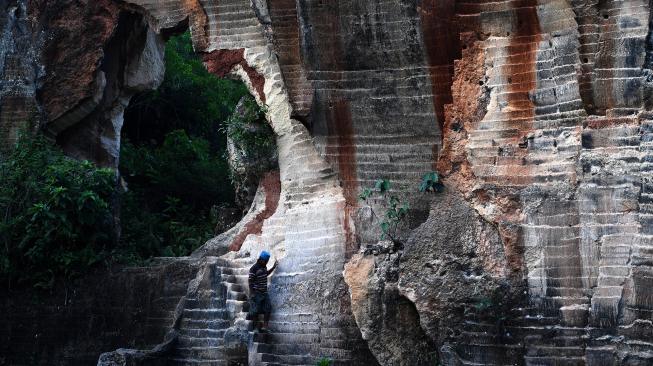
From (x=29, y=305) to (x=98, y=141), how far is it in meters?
2.57

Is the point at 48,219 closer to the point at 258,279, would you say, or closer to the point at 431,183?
the point at 258,279

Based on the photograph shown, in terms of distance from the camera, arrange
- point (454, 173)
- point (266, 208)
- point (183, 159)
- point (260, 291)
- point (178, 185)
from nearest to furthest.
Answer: point (454, 173) < point (260, 291) < point (266, 208) < point (178, 185) < point (183, 159)

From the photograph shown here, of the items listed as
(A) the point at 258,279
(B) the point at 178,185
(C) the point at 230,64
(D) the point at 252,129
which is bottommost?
(A) the point at 258,279

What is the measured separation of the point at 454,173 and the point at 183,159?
818 centimetres

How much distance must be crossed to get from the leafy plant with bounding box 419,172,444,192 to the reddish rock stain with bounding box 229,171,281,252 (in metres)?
2.30

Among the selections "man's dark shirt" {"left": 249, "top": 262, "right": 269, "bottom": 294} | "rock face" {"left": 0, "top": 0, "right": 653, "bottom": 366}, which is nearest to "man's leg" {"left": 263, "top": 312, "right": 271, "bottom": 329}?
"rock face" {"left": 0, "top": 0, "right": 653, "bottom": 366}

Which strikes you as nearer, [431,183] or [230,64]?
[431,183]

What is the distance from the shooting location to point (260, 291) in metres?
12.0

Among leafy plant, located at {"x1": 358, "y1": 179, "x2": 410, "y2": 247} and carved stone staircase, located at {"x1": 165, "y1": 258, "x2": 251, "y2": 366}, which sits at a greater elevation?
leafy plant, located at {"x1": 358, "y1": 179, "x2": 410, "y2": 247}

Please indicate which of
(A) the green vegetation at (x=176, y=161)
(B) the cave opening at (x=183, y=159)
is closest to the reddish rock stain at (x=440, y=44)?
(B) the cave opening at (x=183, y=159)

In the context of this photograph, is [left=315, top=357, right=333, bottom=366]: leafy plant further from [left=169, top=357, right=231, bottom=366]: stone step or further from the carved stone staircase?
[left=169, top=357, right=231, bottom=366]: stone step

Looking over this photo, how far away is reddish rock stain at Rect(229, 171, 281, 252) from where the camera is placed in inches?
512

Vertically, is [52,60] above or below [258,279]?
above

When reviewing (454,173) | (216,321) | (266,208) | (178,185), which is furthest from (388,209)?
(178,185)
